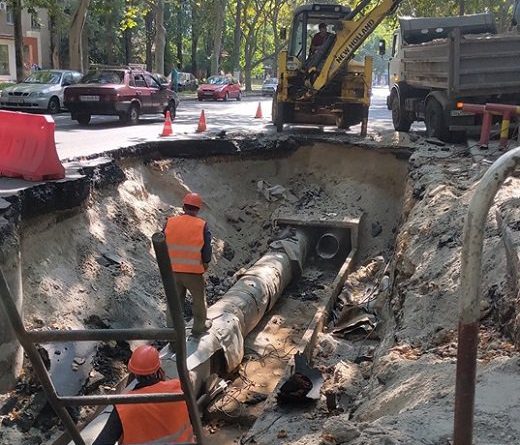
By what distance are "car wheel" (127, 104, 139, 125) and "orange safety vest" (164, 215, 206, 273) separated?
1214cm

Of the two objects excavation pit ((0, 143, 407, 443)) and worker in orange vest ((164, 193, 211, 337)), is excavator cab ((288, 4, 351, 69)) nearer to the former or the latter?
excavation pit ((0, 143, 407, 443))

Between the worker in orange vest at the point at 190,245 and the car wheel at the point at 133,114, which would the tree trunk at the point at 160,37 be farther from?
the worker in orange vest at the point at 190,245

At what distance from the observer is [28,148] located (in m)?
8.47

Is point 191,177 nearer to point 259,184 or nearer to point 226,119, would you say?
point 259,184

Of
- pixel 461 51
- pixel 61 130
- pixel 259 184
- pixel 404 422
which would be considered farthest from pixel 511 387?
pixel 61 130

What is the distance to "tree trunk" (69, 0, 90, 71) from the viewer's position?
23892mm

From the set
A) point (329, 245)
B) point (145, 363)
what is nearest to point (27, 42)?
point (329, 245)

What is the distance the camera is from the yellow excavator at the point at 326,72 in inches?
578

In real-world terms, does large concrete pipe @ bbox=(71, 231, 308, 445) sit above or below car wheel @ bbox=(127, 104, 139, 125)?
below

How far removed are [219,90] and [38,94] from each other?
642 inches

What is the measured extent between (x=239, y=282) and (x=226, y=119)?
13.5 m

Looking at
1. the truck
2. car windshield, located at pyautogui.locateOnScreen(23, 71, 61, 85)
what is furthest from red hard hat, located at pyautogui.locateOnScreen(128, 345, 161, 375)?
car windshield, located at pyautogui.locateOnScreen(23, 71, 61, 85)

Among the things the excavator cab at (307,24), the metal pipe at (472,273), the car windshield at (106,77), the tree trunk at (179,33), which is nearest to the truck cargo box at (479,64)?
the excavator cab at (307,24)

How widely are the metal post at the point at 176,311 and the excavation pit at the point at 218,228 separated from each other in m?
4.40
